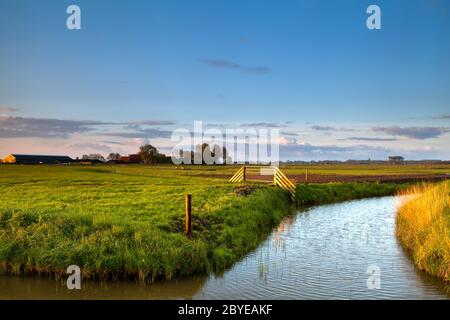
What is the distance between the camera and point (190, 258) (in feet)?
48.9

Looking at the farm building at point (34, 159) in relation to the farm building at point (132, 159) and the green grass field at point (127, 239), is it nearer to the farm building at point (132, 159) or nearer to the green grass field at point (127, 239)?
the farm building at point (132, 159)

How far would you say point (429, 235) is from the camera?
16016 mm

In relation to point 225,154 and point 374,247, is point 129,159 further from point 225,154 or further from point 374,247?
point 374,247

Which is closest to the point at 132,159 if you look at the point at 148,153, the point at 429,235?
the point at 148,153

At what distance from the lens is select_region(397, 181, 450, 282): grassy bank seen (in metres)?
14.4

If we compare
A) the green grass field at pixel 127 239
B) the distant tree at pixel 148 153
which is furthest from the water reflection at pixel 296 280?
the distant tree at pixel 148 153

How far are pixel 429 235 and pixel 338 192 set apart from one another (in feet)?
95.6

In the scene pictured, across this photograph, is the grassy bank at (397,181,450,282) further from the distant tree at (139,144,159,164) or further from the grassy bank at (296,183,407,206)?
the distant tree at (139,144,159,164)

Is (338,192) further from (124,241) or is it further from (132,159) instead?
(132,159)

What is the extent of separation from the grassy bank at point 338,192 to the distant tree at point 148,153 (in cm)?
7659
